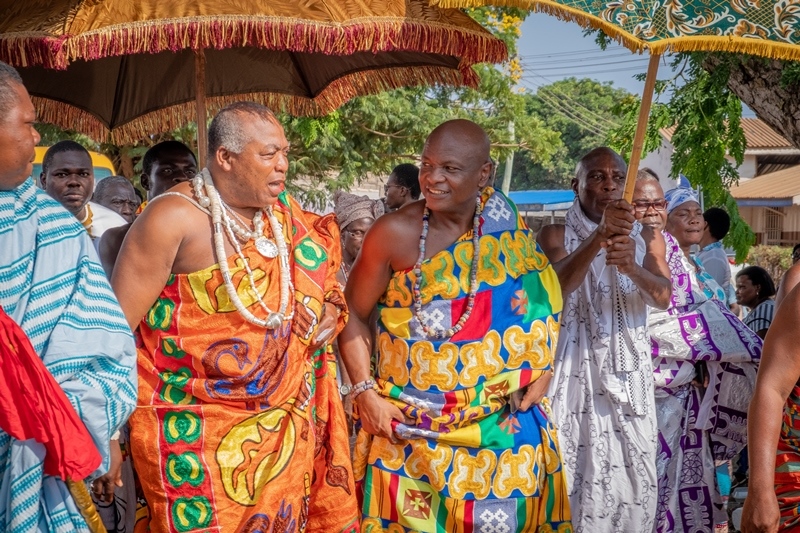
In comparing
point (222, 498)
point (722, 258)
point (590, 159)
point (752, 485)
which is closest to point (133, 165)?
point (722, 258)


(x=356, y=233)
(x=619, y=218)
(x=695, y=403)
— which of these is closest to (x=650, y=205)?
(x=619, y=218)

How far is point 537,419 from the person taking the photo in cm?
464

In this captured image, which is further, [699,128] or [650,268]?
[699,128]

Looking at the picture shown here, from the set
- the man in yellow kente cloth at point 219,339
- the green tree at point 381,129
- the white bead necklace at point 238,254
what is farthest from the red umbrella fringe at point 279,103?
the green tree at point 381,129

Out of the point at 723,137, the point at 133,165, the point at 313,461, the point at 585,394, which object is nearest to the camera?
the point at 313,461

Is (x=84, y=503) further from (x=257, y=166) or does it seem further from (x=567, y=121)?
(x=567, y=121)

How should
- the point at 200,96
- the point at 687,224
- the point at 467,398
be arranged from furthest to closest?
the point at 687,224 < the point at 200,96 < the point at 467,398

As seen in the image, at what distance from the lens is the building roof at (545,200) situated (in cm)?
2962

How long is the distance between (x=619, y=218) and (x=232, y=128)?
6.41ft

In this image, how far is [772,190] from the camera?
27453 millimetres

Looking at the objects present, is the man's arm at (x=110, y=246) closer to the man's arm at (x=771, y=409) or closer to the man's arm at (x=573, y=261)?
the man's arm at (x=573, y=261)

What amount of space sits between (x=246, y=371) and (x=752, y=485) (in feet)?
6.47

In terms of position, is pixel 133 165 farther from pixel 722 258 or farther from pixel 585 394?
pixel 585 394

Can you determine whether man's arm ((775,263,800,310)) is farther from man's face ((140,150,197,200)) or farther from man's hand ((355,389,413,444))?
man's face ((140,150,197,200))
